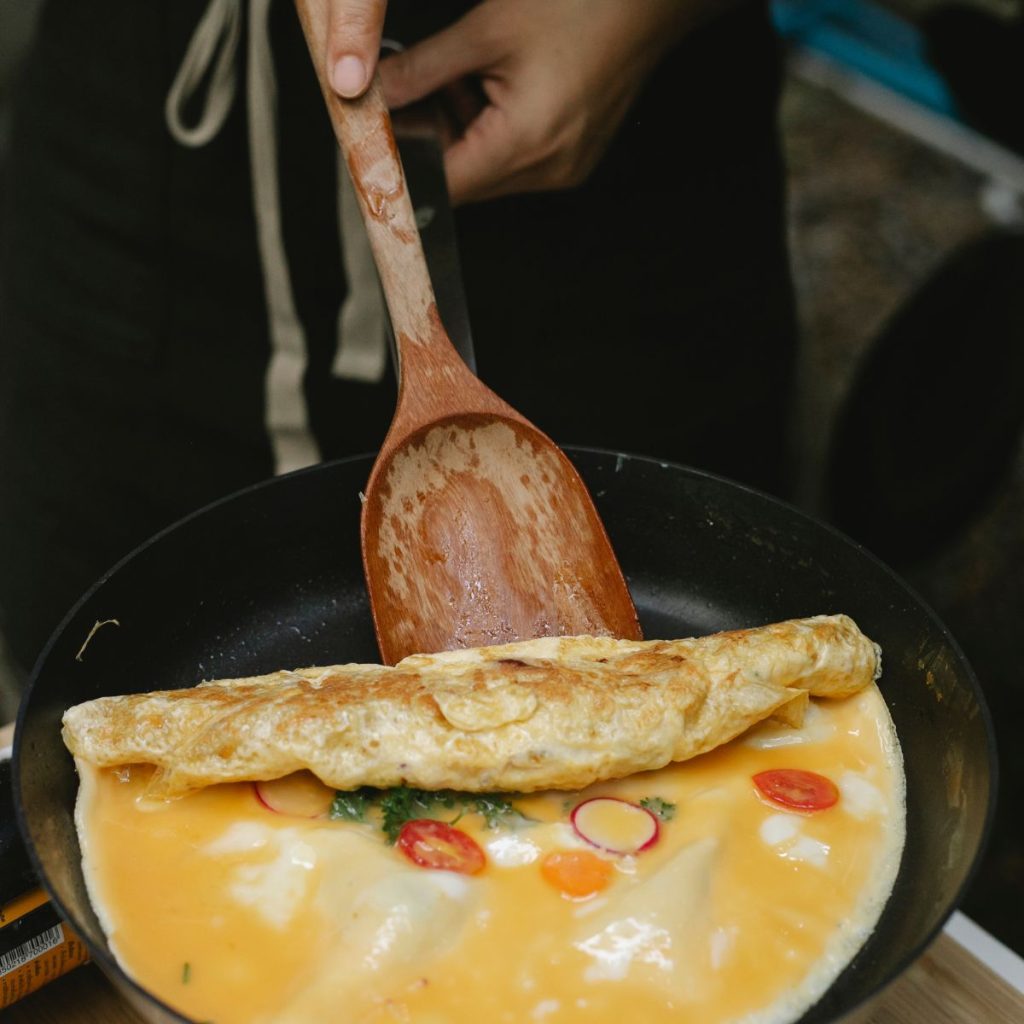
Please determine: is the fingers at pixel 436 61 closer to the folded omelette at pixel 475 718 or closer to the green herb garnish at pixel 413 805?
the folded omelette at pixel 475 718

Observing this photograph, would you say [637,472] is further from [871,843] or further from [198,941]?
[198,941]

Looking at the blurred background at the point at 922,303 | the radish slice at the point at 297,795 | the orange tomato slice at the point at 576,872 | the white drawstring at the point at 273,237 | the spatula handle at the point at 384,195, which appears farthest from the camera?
the blurred background at the point at 922,303

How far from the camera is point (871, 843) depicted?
137cm

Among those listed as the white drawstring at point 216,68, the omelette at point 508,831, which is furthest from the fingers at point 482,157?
the omelette at point 508,831

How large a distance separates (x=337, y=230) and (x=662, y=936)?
1411 mm

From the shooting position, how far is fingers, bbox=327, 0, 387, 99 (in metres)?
1.46

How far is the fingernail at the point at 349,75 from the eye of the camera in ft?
4.87

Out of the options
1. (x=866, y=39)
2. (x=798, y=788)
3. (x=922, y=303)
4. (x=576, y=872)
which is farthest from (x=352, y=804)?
(x=866, y=39)

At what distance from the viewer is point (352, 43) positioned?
1.48 meters

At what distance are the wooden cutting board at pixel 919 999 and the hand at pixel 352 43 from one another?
1166 millimetres

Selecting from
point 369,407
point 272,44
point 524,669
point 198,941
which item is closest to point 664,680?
point 524,669

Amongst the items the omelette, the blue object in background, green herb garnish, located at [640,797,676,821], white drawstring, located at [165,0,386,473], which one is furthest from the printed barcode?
the blue object in background

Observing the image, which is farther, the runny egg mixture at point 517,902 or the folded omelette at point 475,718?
the folded omelette at point 475,718

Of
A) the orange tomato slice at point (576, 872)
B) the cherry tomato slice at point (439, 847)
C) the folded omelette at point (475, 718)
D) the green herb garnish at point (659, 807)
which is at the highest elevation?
the folded omelette at point (475, 718)
